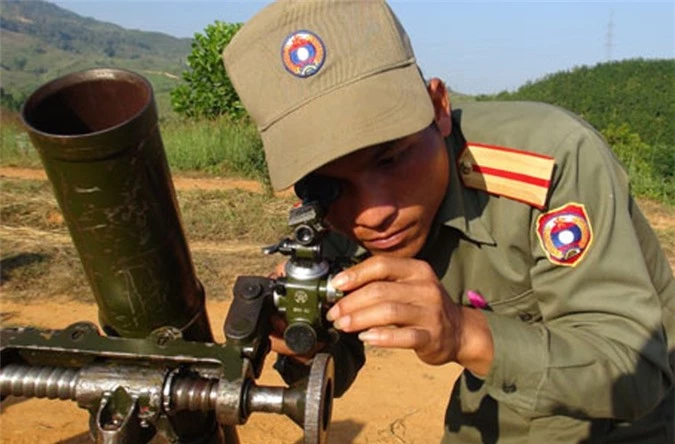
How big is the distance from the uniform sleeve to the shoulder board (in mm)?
36

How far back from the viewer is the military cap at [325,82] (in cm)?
165

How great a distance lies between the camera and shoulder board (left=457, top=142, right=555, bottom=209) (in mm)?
1807

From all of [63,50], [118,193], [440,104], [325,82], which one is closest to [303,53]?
[325,82]

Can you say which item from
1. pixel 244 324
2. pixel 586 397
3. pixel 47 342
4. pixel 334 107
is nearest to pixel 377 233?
pixel 334 107

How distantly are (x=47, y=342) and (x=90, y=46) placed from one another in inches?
5615

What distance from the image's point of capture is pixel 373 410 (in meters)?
4.50

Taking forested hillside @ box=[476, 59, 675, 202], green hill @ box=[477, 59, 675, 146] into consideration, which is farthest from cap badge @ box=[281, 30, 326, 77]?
green hill @ box=[477, 59, 675, 146]

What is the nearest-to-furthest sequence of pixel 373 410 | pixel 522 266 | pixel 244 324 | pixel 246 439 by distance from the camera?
pixel 244 324 → pixel 522 266 → pixel 246 439 → pixel 373 410

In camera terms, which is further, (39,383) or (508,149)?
(508,149)

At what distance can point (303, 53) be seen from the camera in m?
1.72

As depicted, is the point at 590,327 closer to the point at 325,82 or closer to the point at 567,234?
the point at 567,234

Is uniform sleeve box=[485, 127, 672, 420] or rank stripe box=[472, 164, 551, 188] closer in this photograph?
uniform sleeve box=[485, 127, 672, 420]

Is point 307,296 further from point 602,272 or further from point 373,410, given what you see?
point 373,410

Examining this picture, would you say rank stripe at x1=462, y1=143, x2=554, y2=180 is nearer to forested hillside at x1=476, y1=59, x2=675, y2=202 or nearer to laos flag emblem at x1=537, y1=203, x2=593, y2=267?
laos flag emblem at x1=537, y1=203, x2=593, y2=267
